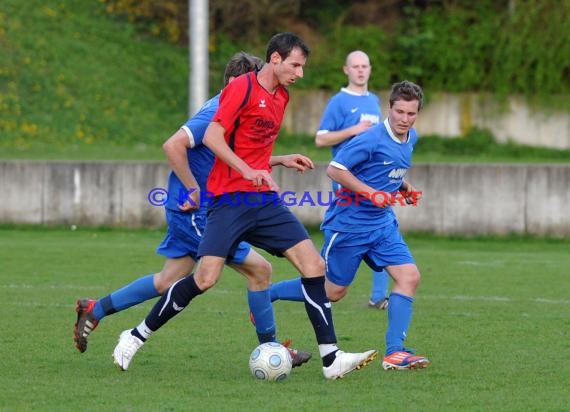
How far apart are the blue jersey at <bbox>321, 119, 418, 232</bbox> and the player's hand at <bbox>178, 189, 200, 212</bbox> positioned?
98 cm

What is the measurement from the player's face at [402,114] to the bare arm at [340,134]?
2586mm

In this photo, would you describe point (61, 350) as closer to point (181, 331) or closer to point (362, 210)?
point (181, 331)

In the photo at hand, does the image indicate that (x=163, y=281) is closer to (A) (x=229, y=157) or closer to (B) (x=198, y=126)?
(B) (x=198, y=126)

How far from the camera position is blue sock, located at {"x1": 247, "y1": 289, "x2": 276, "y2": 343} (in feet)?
23.0

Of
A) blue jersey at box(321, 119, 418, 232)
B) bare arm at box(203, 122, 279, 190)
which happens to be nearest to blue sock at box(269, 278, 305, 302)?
blue jersey at box(321, 119, 418, 232)

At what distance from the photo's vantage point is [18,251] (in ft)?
43.6

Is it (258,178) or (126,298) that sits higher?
(258,178)

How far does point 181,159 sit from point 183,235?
58 cm

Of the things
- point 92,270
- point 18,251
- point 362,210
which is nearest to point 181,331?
point 362,210

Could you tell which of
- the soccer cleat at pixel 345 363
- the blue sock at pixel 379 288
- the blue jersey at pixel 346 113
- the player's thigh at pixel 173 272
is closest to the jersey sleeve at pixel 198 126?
the player's thigh at pixel 173 272

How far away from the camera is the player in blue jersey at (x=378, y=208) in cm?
731

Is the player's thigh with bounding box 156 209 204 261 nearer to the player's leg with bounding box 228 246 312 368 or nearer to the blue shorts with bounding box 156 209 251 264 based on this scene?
the blue shorts with bounding box 156 209 251 264

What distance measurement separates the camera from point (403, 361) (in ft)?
22.6

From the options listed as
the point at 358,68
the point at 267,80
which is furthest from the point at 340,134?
the point at 267,80
